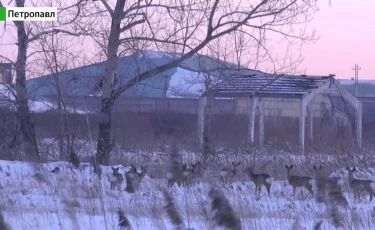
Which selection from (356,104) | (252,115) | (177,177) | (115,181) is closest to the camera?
(177,177)

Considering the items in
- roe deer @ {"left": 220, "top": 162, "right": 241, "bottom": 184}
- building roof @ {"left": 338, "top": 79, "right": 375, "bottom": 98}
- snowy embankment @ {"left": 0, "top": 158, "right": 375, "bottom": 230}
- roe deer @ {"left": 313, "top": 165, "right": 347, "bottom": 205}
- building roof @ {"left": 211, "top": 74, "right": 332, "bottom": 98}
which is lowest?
snowy embankment @ {"left": 0, "top": 158, "right": 375, "bottom": 230}

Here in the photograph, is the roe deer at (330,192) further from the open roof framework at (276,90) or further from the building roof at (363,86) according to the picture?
the building roof at (363,86)

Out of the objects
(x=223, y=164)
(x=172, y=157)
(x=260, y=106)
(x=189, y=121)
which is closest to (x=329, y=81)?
(x=260, y=106)

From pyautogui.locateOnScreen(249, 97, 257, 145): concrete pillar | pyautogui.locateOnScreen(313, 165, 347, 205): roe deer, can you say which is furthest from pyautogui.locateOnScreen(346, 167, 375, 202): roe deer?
pyautogui.locateOnScreen(249, 97, 257, 145): concrete pillar

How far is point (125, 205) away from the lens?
449 inches

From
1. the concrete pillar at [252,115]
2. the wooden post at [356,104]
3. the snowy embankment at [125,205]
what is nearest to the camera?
the snowy embankment at [125,205]

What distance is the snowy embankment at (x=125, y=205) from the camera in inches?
349

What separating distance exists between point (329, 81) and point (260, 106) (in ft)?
9.89

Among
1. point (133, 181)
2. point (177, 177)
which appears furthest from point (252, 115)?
point (177, 177)

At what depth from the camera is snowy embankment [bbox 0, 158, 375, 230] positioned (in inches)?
349

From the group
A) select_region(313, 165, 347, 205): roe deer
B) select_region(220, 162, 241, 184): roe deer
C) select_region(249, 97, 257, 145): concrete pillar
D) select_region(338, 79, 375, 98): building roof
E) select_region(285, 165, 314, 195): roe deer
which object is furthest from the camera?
select_region(338, 79, 375, 98): building roof

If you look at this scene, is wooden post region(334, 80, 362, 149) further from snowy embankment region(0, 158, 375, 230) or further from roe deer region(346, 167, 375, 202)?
roe deer region(346, 167, 375, 202)

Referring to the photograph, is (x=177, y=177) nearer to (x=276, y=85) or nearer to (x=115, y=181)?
(x=115, y=181)

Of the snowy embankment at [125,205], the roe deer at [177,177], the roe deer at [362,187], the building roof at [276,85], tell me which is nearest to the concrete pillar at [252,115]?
the building roof at [276,85]
